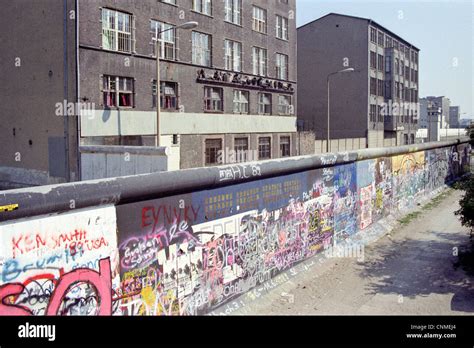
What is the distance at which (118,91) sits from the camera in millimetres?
29312

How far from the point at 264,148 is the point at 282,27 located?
13541 millimetres

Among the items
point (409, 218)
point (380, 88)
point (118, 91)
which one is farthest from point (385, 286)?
point (380, 88)

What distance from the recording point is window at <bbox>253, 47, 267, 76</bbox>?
1700 inches

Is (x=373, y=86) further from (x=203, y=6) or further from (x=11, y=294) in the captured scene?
(x=11, y=294)

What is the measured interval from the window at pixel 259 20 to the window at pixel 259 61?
192cm

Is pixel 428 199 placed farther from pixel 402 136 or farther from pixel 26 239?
pixel 402 136

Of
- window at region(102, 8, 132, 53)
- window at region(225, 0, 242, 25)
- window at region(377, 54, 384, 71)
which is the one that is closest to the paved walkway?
window at region(102, 8, 132, 53)

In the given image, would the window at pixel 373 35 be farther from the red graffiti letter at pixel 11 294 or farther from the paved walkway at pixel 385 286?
the red graffiti letter at pixel 11 294

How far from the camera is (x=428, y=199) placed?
29.4 m

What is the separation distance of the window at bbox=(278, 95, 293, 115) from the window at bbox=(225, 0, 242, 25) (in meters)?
9.92

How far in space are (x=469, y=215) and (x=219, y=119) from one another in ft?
86.8

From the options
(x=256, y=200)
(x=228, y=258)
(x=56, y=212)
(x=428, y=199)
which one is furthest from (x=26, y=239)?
(x=428, y=199)

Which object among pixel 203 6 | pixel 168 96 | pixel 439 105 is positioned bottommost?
pixel 168 96

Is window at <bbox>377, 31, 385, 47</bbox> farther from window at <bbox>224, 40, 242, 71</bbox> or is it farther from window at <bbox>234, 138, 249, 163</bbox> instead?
window at <bbox>234, 138, 249, 163</bbox>
